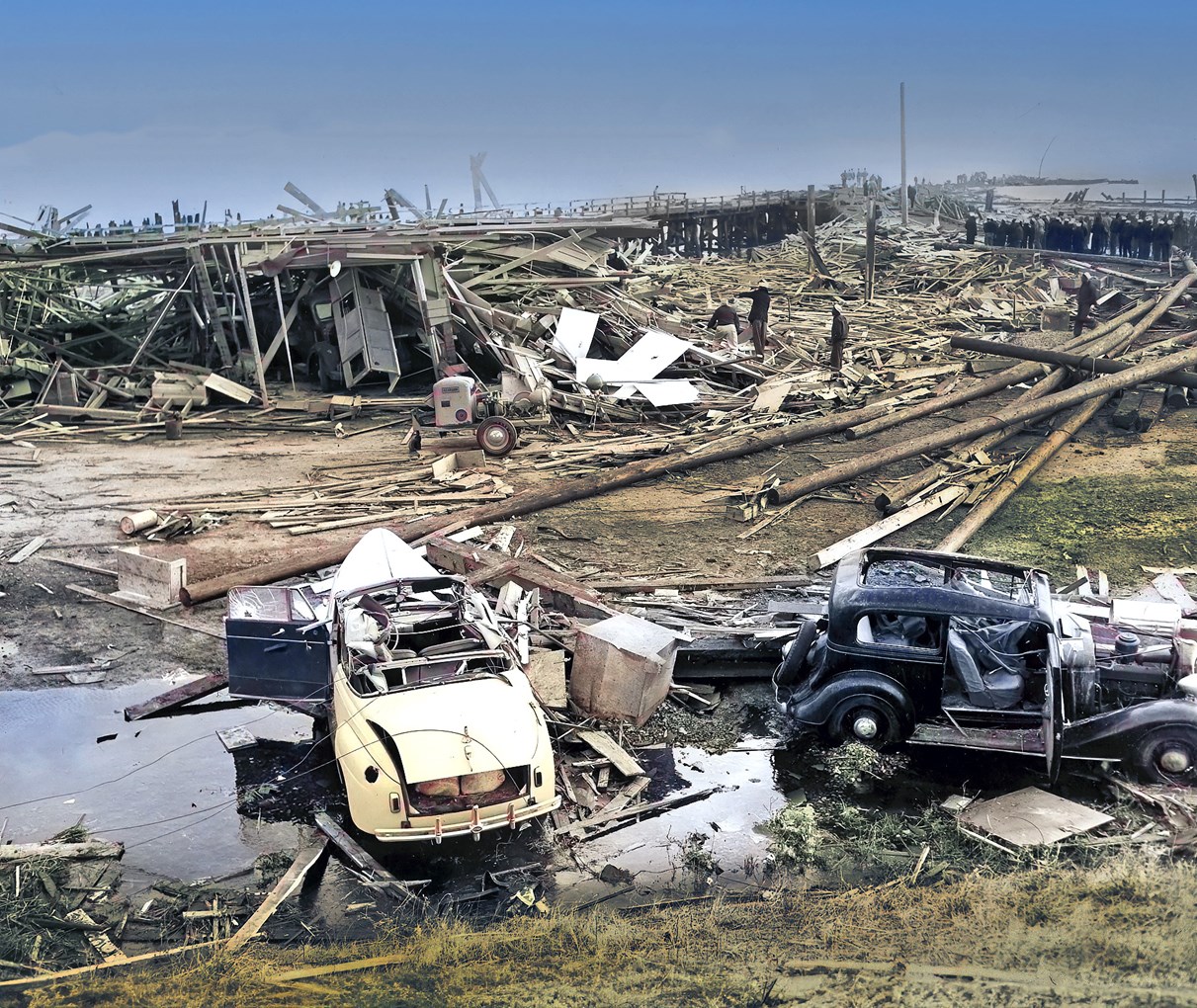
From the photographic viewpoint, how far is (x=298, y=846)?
8930mm

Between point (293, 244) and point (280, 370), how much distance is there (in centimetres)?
327

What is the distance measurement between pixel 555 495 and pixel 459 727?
894 centimetres

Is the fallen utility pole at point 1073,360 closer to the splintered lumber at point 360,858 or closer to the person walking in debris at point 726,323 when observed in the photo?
the person walking in debris at point 726,323

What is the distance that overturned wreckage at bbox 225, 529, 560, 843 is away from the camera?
8.32 m

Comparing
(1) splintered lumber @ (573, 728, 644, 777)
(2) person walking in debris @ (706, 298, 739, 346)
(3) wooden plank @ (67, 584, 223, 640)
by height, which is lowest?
(1) splintered lumber @ (573, 728, 644, 777)

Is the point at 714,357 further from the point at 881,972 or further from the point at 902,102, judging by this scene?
the point at 902,102

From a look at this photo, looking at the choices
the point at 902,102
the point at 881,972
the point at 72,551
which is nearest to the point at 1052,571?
the point at 881,972

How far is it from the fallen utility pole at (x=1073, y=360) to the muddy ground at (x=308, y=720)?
0.74 m

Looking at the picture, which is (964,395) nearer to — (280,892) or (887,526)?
(887,526)

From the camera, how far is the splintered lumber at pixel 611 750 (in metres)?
9.83

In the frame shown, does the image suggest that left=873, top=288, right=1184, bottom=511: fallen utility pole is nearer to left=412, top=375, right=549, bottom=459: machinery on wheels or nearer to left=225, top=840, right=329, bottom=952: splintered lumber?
left=412, top=375, right=549, bottom=459: machinery on wheels

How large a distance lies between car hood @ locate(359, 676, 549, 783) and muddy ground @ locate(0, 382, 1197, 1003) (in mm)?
821

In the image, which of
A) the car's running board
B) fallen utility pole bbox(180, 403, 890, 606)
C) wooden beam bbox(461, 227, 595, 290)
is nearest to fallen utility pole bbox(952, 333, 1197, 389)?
fallen utility pole bbox(180, 403, 890, 606)

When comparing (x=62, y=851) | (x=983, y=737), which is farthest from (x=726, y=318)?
(x=62, y=851)
